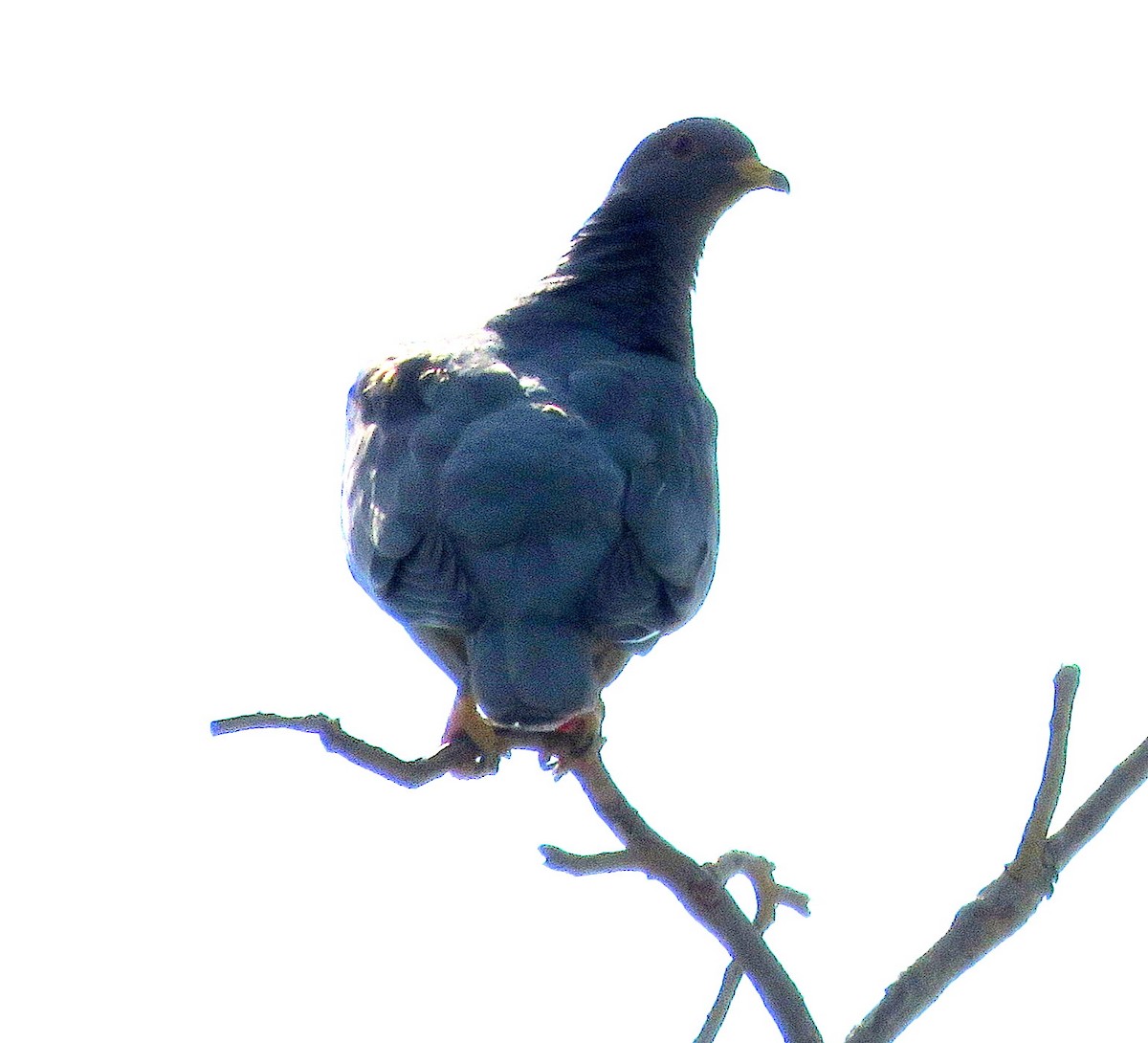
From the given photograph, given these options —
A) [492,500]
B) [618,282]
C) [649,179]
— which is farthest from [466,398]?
[649,179]

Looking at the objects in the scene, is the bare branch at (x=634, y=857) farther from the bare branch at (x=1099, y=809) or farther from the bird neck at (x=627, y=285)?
the bird neck at (x=627, y=285)

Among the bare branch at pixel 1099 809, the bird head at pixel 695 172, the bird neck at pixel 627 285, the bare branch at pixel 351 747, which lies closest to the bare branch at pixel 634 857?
the bare branch at pixel 351 747

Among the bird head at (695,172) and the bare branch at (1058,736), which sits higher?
the bird head at (695,172)

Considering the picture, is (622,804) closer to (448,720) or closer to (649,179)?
(448,720)

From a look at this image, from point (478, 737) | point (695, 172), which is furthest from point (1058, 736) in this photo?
point (695, 172)

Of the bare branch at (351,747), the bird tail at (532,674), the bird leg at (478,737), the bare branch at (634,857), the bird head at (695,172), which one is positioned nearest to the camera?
the bare branch at (351,747)

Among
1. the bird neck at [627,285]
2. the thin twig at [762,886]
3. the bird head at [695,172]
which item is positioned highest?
the bird head at [695,172]
